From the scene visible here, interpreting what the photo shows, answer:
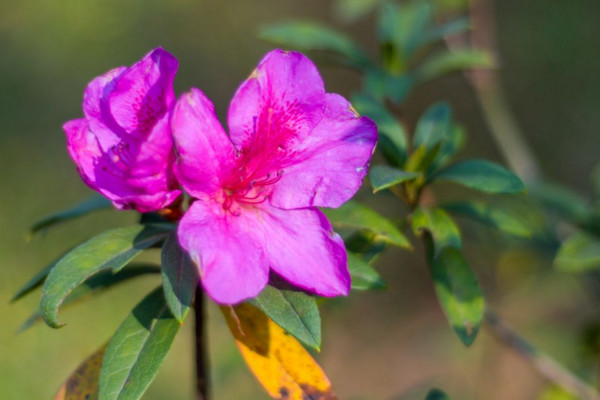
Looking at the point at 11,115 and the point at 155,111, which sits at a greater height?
the point at 155,111

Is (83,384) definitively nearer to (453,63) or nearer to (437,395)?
(437,395)

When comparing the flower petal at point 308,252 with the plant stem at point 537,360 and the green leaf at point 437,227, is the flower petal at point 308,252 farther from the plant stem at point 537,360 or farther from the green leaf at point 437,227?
the plant stem at point 537,360

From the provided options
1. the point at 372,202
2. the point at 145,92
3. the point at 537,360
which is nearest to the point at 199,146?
the point at 145,92

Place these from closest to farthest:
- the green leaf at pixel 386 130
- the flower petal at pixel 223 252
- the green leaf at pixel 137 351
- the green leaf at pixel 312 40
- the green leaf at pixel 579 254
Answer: the flower petal at pixel 223 252 < the green leaf at pixel 137 351 < the green leaf at pixel 386 130 < the green leaf at pixel 579 254 < the green leaf at pixel 312 40

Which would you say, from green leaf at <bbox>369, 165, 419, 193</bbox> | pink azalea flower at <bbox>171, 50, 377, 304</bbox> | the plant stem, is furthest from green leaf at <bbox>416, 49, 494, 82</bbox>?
pink azalea flower at <bbox>171, 50, 377, 304</bbox>

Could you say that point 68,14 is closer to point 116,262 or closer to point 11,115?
point 11,115

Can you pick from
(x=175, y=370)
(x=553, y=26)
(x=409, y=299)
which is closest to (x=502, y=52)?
(x=553, y=26)

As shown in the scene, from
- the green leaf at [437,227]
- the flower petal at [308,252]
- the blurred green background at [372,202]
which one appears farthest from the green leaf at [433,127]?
the blurred green background at [372,202]
